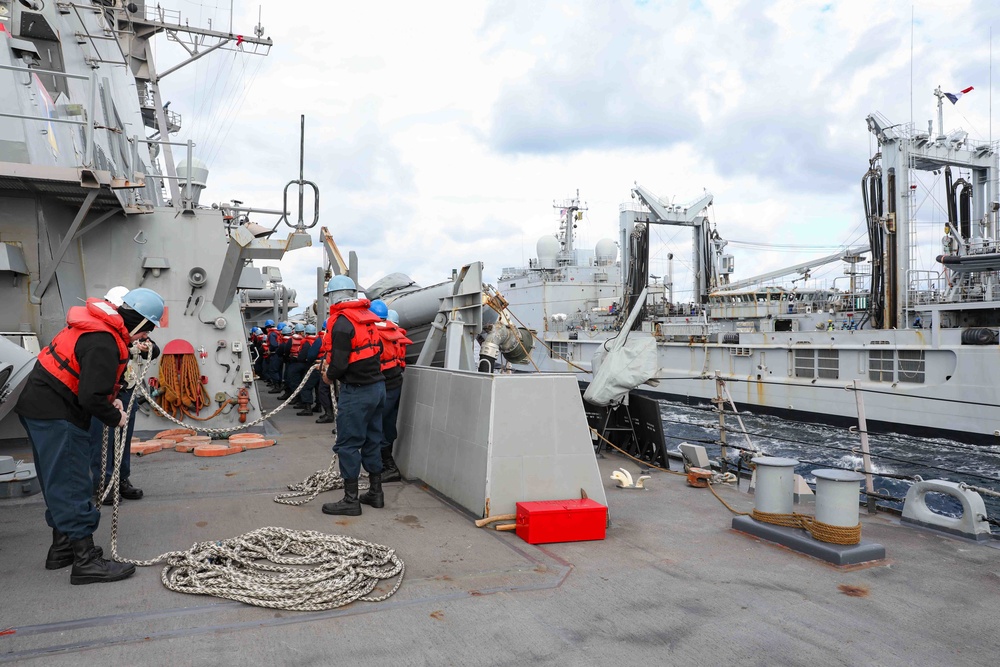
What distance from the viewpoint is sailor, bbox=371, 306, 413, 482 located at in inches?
218

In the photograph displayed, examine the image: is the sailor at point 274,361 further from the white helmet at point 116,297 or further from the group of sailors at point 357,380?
the white helmet at point 116,297

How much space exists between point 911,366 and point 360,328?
20823 mm

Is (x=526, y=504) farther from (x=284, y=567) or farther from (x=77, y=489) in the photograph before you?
(x=77, y=489)

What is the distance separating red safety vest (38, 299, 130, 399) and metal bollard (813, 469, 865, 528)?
390cm

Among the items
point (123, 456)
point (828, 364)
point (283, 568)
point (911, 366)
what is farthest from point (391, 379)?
point (828, 364)

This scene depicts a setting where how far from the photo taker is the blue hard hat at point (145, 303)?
368cm

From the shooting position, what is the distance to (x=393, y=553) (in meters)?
3.79

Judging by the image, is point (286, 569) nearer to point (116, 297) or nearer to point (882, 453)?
point (116, 297)

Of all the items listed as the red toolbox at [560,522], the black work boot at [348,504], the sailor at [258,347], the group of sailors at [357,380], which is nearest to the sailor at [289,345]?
the sailor at [258,347]

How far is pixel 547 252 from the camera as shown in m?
43.2

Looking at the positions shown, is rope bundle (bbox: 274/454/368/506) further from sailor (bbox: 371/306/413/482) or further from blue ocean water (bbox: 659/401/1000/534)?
blue ocean water (bbox: 659/401/1000/534)

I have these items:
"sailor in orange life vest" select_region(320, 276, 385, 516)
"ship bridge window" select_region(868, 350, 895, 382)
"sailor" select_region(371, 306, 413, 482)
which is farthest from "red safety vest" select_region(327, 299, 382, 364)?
"ship bridge window" select_region(868, 350, 895, 382)

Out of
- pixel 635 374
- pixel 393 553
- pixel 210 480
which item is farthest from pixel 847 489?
pixel 210 480

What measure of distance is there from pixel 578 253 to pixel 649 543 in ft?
133
